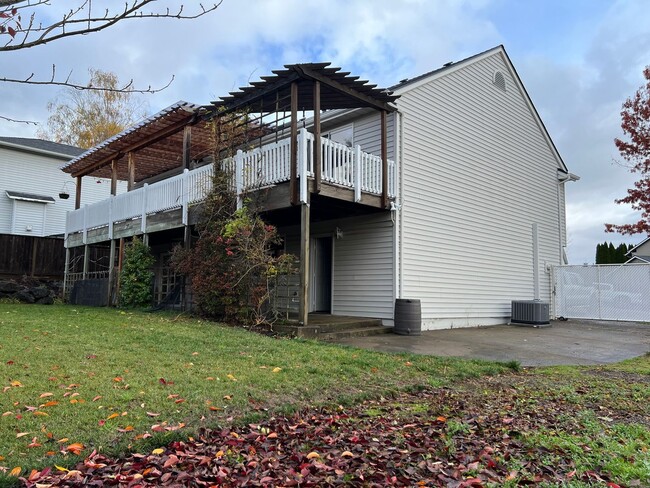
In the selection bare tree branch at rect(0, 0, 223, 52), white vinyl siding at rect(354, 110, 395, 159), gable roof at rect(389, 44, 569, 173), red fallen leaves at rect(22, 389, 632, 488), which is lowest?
red fallen leaves at rect(22, 389, 632, 488)

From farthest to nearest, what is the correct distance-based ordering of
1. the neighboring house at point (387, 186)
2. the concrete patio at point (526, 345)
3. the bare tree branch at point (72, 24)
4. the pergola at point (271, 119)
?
the neighboring house at point (387, 186), the pergola at point (271, 119), the concrete patio at point (526, 345), the bare tree branch at point (72, 24)

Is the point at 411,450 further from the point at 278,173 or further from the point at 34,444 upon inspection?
the point at 278,173

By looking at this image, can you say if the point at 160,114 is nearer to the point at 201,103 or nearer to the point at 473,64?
the point at 201,103

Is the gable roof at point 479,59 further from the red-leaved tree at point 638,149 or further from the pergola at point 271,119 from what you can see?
the red-leaved tree at point 638,149

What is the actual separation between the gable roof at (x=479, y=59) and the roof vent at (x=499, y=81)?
1.71 feet

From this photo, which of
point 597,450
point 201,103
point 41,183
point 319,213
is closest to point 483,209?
point 319,213

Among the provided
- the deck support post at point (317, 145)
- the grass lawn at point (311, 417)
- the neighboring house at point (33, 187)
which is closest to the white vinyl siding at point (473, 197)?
the deck support post at point (317, 145)

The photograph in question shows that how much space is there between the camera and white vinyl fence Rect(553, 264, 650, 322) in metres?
14.2

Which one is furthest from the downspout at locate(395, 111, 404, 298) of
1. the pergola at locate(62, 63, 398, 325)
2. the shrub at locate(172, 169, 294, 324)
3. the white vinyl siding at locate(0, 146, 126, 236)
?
the white vinyl siding at locate(0, 146, 126, 236)

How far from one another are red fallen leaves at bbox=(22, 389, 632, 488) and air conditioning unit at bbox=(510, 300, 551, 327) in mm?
10361

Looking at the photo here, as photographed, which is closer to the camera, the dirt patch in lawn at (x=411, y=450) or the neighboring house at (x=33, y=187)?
the dirt patch in lawn at (x=411, y=450)

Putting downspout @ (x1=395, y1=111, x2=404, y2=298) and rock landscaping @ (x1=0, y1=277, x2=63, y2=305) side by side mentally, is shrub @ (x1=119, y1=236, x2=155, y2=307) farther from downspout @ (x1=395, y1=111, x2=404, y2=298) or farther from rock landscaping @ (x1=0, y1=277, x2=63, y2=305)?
downspout @ (x1=395, y1=111, x2=404, y2=298)

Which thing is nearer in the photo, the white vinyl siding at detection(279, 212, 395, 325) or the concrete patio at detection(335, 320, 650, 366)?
the concrete patio at detection(335, 320, 650, 366)

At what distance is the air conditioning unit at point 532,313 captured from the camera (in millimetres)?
13414
